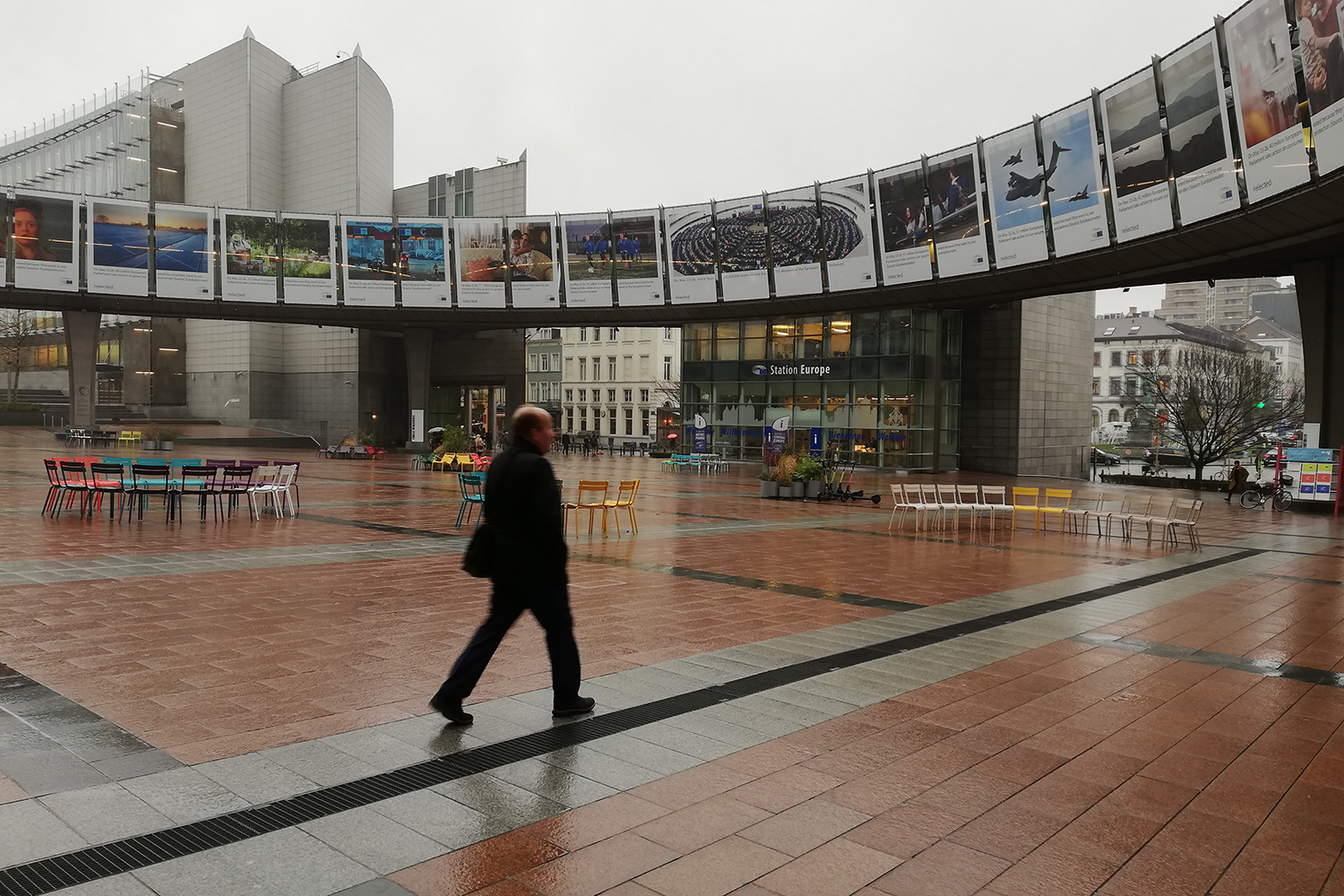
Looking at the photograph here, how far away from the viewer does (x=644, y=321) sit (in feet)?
148

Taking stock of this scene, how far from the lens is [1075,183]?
27797mm

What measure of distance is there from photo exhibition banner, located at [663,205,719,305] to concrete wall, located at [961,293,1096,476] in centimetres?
1239

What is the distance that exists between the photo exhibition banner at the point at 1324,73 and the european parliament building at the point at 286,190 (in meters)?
45.6

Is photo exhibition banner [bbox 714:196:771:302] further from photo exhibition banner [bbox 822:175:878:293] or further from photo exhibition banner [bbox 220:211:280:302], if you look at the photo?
photo exhibition banner [bbox 220:211:280:302]

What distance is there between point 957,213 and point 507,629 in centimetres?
3157

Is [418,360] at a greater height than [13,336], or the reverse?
[13,336]

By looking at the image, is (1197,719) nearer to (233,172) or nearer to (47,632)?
(47,632)

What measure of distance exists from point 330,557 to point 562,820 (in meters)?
8.11

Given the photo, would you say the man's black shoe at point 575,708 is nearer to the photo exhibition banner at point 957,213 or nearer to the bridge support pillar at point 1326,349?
the bridge support pillar at point 1326,349

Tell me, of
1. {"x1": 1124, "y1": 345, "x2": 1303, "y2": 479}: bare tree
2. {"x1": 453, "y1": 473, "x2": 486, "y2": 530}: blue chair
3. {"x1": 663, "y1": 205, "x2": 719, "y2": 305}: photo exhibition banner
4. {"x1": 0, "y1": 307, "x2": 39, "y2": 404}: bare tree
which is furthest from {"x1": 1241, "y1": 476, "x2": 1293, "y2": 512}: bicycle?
{"x1": 0, "y1": 307, "x2": 39, "y2": 404}: bare tree

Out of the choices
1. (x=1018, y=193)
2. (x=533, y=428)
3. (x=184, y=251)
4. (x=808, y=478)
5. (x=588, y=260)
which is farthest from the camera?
(x=588, y=260)

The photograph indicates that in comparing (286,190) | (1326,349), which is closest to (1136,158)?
(1326,349)

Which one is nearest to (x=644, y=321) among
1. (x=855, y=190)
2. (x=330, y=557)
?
(x=855, y=190)

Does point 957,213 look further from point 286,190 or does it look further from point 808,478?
point 286,190
